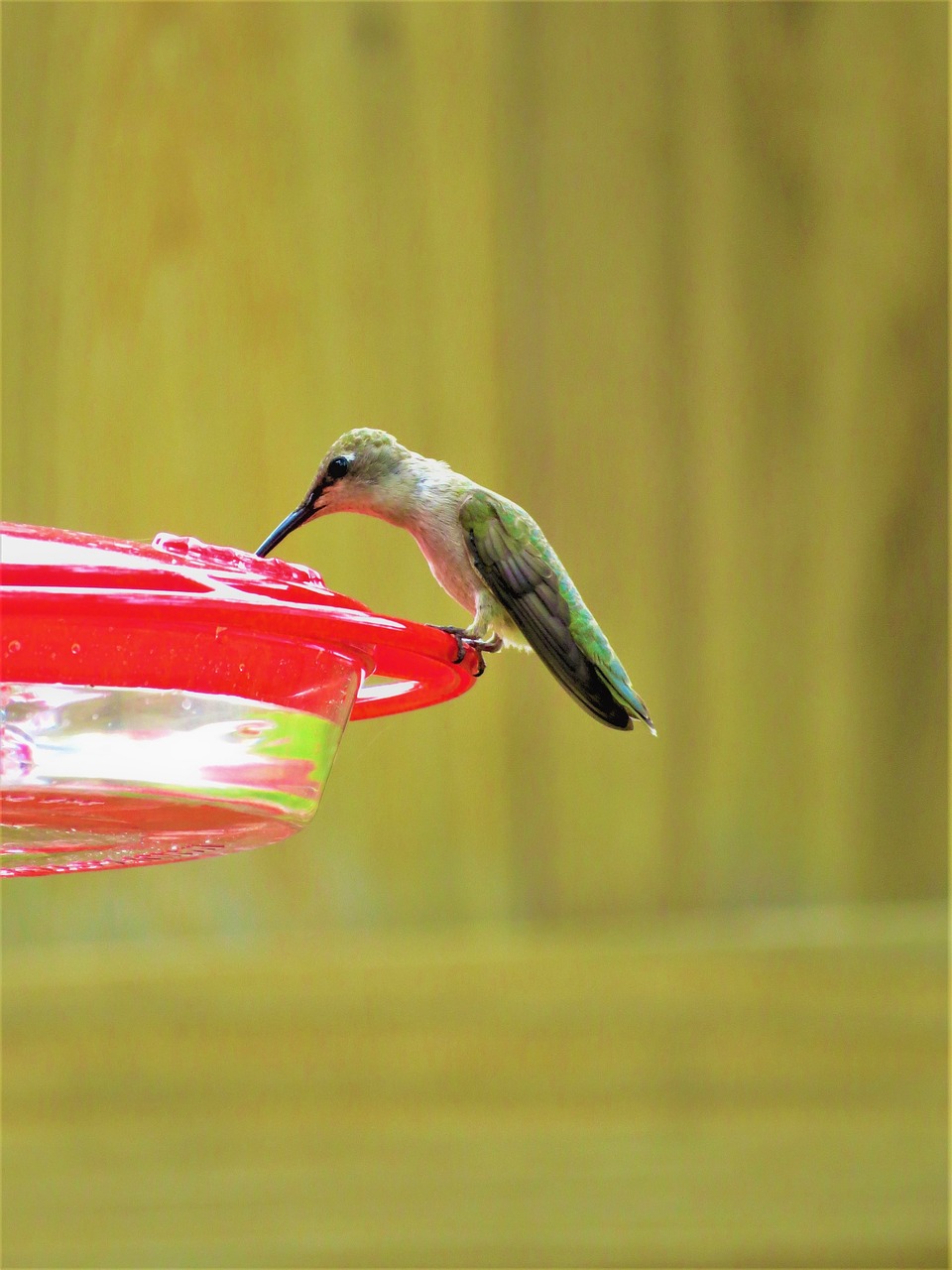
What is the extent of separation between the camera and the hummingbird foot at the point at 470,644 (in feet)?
3.99

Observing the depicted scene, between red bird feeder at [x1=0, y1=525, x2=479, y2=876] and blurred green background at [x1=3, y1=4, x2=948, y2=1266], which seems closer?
red bird feeder at [x1=0, y1=525, x2=479, y2=876]

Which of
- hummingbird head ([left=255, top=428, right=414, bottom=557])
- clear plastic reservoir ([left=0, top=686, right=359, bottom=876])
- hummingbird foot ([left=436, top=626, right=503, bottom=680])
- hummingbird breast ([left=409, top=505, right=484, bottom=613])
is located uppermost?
hummingbird head ([left=255, top=428, right=414, bottom=557])

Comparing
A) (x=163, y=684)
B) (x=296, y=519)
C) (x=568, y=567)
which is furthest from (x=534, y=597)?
(x=568, y=567)

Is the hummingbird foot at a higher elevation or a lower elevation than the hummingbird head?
lower

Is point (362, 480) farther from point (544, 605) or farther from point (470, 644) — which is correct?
point (470, 644)

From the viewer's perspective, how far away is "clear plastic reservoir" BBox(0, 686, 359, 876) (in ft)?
3.35

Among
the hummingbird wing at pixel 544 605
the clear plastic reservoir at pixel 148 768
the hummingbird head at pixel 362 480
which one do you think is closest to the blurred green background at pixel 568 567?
the hummingbird head at pixel 362 480

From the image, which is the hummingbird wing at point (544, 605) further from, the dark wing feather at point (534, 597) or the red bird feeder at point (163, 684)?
the red bird feeder at point (163, 684)

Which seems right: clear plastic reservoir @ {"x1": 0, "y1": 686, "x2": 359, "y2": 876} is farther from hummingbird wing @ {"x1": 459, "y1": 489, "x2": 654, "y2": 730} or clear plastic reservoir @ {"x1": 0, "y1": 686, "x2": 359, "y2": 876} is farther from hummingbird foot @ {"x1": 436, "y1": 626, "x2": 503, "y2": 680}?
hummingbird wing @ {"x1": 459, "y1": 489, "x2": 654, "y2": 730}

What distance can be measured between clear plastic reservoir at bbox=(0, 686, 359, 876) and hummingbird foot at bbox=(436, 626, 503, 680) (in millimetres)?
87

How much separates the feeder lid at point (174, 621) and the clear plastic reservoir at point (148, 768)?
18 mm

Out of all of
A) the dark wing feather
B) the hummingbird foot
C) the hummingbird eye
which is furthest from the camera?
the hummingbird eye

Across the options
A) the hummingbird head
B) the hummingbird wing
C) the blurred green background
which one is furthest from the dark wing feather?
the blurred green background

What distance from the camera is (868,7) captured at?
2625 millimetres
